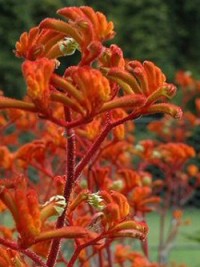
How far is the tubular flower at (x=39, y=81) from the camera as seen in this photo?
103cm

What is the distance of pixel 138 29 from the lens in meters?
15.6

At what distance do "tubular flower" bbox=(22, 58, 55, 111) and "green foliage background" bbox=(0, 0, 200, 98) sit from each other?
12.5m

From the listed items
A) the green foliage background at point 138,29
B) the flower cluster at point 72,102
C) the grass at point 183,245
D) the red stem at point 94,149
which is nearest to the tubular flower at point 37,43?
the flower cluster at point 72,102

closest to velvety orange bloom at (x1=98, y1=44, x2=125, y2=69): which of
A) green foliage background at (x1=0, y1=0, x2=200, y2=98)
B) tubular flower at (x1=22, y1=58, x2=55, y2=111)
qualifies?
tubular flower at (x1=22, y1=58, x2=55, y2=111)

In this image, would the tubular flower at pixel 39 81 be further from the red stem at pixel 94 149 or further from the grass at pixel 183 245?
the grass at pixel 183 245

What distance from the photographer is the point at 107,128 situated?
117 centimetres

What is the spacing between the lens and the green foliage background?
46.2ft

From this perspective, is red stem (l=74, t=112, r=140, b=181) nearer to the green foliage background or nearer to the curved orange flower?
the curved orange flower

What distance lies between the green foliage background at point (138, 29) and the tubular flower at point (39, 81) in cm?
1250

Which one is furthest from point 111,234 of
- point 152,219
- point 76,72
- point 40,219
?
point 152,219

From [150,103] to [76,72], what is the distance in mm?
126

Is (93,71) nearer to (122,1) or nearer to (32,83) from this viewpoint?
(32,83)

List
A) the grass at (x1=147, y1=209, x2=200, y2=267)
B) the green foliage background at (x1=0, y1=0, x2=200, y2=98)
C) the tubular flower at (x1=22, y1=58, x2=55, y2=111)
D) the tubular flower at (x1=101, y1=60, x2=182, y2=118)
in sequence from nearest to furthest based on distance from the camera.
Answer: the tubular flower at (x1=22, y1=58, x2=55, y2=111), the tubular flower at (x1=101, y1=60, x2=182, y2=118), the grass at (x1=147, y1=209, x2=200, y2=267), the green foliage background at (x1=0, y1=0, x2=200, y2=98)

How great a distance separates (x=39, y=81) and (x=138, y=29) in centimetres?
1464
